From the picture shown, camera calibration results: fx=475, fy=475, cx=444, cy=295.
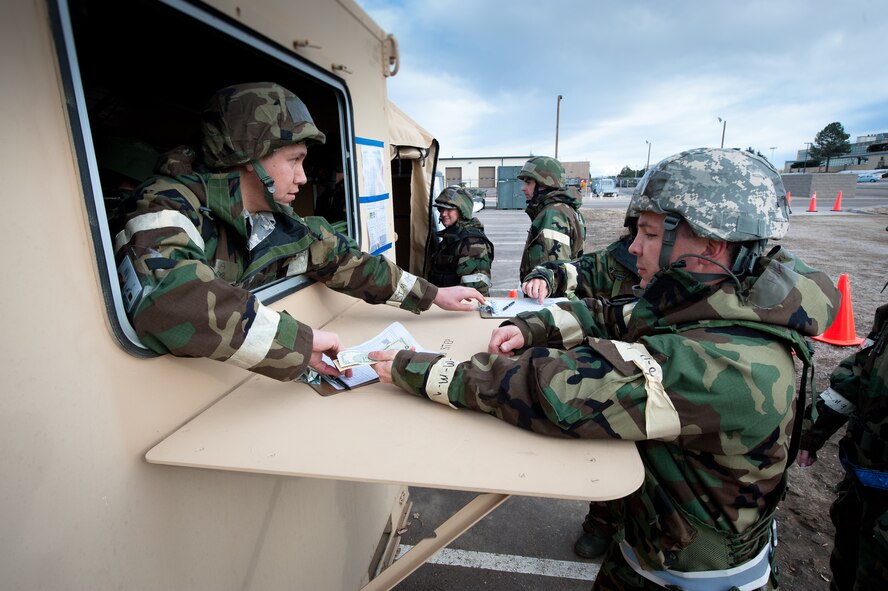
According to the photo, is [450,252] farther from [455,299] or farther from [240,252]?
[240,252]

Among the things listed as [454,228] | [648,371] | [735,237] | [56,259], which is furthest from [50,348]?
[454,228]

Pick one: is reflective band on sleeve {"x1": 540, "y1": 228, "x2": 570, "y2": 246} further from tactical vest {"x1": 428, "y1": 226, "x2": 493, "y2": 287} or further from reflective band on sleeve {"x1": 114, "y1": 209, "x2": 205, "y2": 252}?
reflective band on sleeve {"x1": 114, "y1": 209, "x2": 205, "y2": 252}

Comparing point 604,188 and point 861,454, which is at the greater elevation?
point 604,188

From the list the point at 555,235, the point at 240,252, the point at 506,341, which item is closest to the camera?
the point at 240,252

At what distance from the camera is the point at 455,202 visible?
16.4 feet

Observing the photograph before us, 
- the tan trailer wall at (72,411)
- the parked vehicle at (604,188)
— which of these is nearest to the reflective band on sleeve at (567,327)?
the tan trailer wall at (72,411)

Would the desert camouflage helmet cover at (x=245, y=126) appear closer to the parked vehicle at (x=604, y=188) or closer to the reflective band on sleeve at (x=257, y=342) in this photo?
the reflective band on sleeve at (x=257, y=342)

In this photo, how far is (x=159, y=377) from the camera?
3.78ft

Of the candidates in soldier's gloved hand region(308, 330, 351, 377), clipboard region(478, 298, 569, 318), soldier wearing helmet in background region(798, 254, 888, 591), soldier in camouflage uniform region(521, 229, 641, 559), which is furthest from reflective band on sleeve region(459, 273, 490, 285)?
soldier's gloved hand region(308, 330, 351, 377)

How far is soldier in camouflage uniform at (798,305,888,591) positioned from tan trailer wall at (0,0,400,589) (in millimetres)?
1851

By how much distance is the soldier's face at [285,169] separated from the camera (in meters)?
1.60

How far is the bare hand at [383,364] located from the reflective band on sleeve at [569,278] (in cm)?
186

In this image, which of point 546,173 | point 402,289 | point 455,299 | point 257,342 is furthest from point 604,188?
point 257,342

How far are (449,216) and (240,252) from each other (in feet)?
12.0
